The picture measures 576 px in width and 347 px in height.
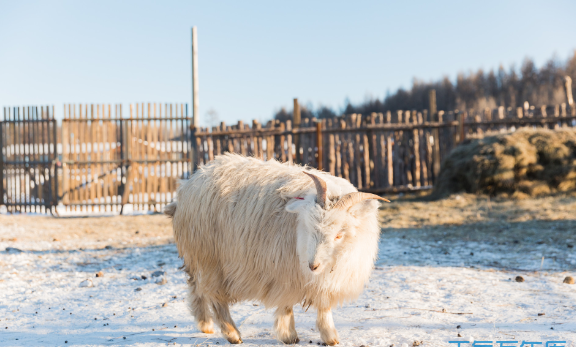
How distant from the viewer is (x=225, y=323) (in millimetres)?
3426

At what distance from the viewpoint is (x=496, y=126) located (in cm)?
1196

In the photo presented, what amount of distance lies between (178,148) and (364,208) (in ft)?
31.2

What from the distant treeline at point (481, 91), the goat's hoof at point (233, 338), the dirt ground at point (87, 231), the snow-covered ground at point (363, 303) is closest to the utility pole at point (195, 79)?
the dirt ground at point (87, 231)

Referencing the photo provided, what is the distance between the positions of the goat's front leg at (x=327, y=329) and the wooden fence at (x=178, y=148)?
8319mm

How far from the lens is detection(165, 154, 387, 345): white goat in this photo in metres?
3.02

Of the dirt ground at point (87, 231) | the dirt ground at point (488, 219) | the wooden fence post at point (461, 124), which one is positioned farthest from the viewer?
the wooden fence post at point (461, 124)

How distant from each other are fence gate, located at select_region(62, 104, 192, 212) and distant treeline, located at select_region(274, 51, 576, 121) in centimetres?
2791

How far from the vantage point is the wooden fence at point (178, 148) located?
11648 mm

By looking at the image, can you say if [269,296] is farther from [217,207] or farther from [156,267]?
[156,267]

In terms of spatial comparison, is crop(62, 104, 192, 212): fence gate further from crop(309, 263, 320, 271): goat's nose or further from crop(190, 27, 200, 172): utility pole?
crop(309, 263, 320, 271): goat's nose

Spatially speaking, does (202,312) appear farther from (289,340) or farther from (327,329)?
(327,329)

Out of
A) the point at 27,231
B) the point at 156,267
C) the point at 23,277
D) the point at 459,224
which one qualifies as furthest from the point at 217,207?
the point at 27,231

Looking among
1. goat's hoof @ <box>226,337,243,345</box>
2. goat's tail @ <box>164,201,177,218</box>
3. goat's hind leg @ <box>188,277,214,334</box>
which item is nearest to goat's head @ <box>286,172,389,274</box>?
goat's hoof @ <box>226,337,243,345</box>

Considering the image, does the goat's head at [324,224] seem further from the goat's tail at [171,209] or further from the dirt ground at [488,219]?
the dirt ground at [488,219]
